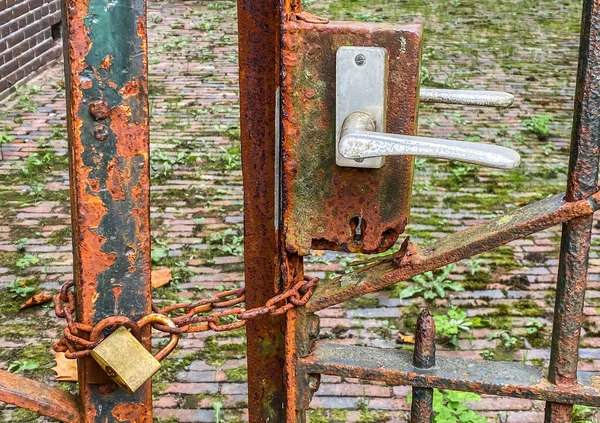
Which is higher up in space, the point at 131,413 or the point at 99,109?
the point at 99,109

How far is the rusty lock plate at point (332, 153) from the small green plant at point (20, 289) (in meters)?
3.15

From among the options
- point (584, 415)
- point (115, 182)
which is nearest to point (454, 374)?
point (115, 182)

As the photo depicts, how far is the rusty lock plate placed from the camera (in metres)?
1.45

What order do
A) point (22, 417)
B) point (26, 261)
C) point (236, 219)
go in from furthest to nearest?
point (236, 219) < point (26, 261) < point (22, 417)

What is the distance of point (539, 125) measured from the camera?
681cm

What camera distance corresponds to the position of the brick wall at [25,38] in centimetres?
729

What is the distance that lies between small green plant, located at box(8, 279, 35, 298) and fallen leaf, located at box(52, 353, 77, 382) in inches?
27.8

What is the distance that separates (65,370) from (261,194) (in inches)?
90.4

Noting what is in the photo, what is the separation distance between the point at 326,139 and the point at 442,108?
615 cm

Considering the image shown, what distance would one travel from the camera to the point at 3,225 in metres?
5.14

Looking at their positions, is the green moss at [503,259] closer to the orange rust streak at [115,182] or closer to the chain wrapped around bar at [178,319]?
the chain wrapped around bar at [178,319]

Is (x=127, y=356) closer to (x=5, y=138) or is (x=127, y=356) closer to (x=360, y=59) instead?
(x=360, y=59)

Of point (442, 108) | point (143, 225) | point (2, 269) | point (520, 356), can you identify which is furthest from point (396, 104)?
point (442, 108)

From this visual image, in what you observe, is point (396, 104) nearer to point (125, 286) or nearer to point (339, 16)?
point (125, 286)
